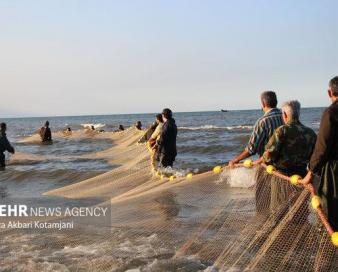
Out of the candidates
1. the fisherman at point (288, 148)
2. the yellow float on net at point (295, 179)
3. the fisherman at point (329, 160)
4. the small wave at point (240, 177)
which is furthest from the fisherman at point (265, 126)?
the fisherman at point (329, 160)

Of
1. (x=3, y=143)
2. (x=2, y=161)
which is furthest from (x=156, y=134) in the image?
(x=2, y=161)

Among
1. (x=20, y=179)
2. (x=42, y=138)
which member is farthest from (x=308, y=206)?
(x=42, y=138)

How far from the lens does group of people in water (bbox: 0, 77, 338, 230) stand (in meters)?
3.39

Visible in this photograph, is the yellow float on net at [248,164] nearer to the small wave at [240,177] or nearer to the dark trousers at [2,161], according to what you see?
the small wave at [240,177]

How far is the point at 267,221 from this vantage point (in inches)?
169

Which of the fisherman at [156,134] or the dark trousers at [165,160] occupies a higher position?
the fisherman at [156,134]

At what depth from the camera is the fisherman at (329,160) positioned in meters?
3.34

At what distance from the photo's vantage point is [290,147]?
14.8 feet

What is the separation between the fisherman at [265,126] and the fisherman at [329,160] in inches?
52.8

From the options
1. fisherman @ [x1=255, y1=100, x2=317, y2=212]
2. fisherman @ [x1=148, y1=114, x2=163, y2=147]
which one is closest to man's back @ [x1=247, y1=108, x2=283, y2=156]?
fisherman @ [x1=255, y1=100, x2=317, y2=212]

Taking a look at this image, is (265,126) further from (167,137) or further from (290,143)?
(167,137)

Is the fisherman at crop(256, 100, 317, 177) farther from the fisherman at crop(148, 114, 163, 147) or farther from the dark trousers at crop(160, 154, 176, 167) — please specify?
the fisherman at crop(148, 114, 163, 147)

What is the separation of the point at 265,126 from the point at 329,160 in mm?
1495

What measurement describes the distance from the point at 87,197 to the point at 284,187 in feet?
12.6
